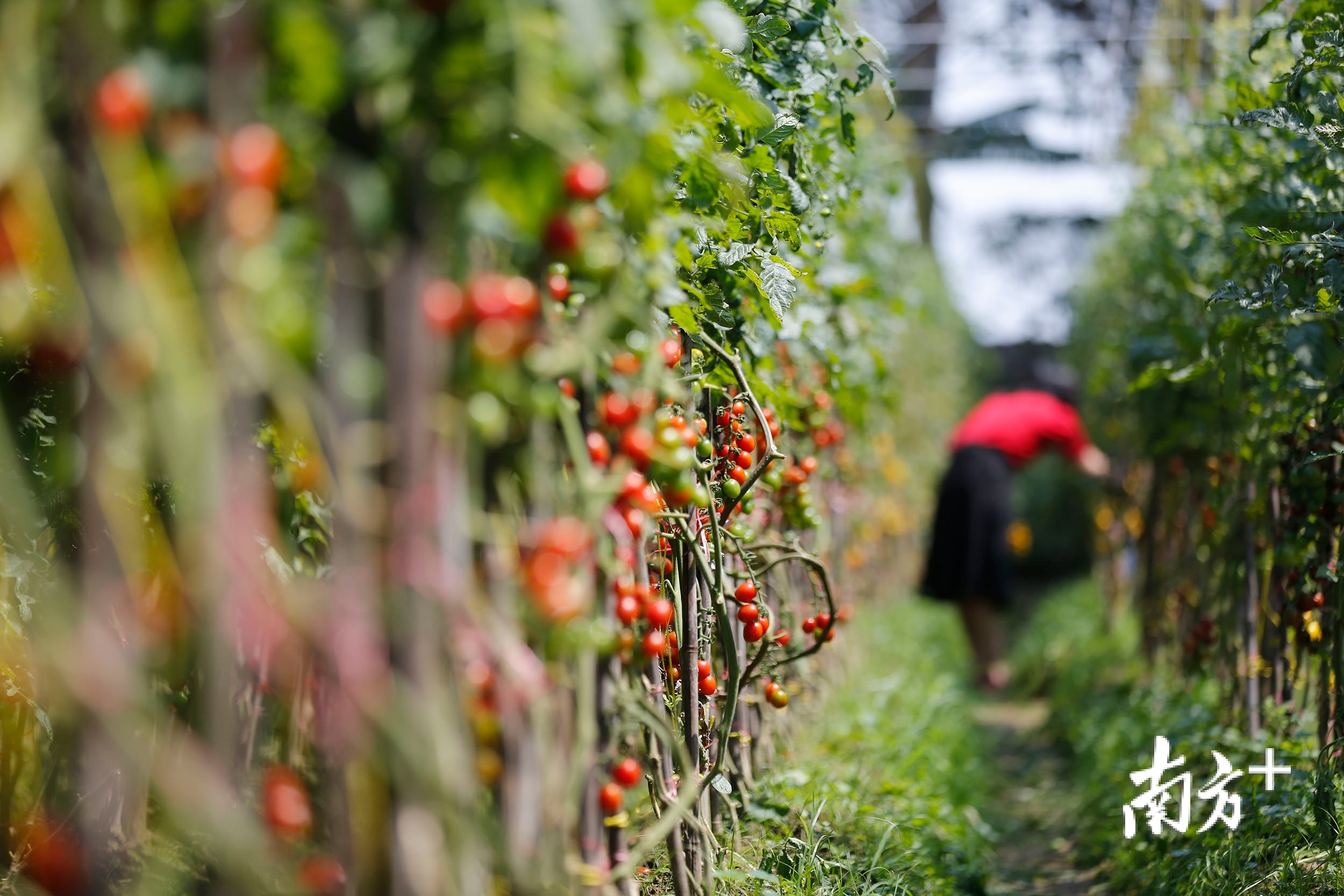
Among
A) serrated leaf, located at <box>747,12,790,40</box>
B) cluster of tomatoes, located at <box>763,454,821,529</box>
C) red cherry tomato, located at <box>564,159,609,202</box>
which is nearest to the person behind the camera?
red cherry tomato, located at <box>564,159,609,202</box>

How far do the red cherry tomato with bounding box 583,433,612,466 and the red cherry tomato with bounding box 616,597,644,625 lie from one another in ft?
0.53

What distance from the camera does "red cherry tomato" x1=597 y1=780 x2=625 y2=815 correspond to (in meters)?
1.14

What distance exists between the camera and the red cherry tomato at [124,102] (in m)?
0.85

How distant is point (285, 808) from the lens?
0.97m

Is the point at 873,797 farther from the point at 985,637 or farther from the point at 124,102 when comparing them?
the point at 985,637

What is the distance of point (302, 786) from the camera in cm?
110

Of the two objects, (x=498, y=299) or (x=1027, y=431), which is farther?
(x=1027, y=431)

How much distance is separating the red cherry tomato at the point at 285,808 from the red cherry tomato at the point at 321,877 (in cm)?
4

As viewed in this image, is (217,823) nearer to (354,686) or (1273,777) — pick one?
(354,686)

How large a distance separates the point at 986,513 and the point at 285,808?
459cm

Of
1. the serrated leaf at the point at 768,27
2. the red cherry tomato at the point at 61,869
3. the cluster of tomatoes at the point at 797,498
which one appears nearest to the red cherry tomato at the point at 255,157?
the red cherry tomato at the point at 61,869
